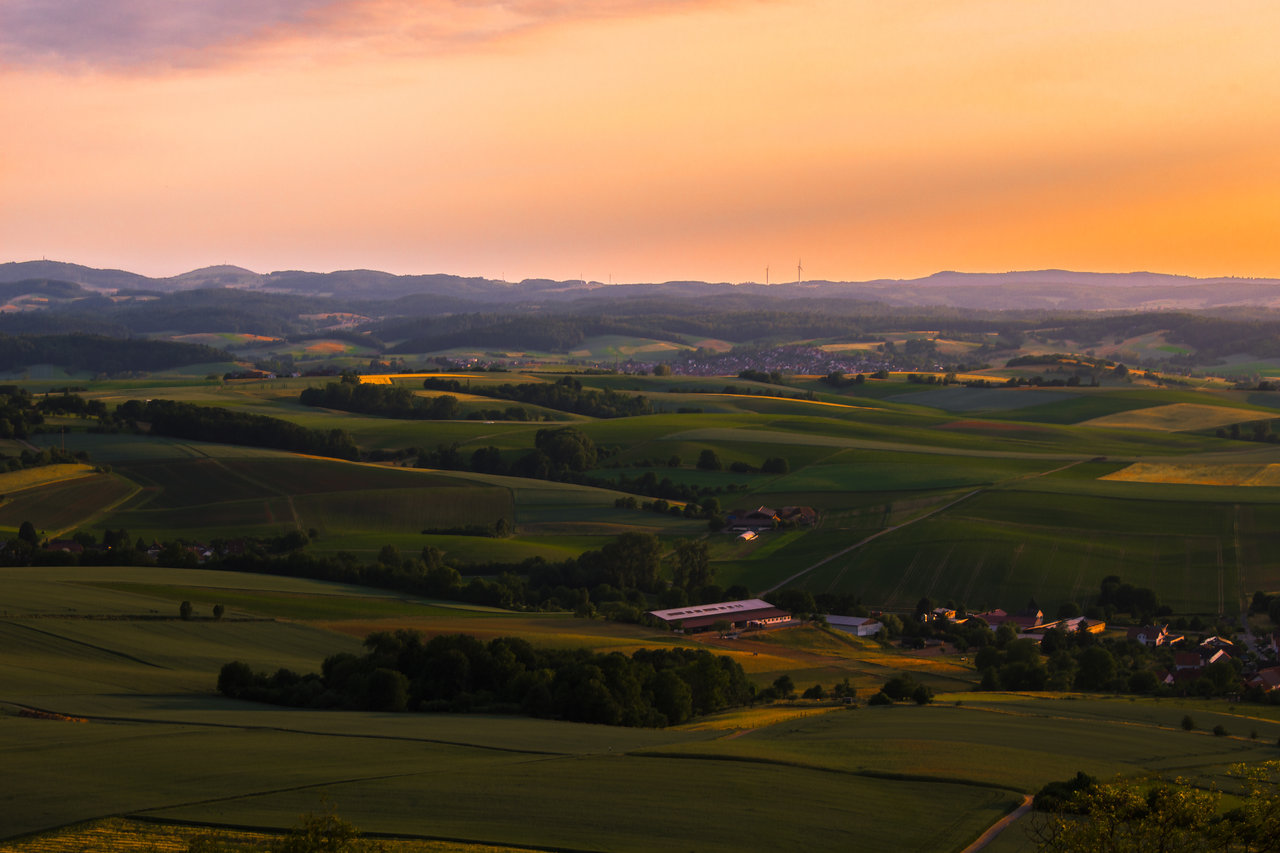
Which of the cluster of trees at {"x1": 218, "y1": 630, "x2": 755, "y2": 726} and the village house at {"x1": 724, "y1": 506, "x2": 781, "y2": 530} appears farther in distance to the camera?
the village house at {"x1": 724, "y1": 506, "x2": 781, "y2": 530}

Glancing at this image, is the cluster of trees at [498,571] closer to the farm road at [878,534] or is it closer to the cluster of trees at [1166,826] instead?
the farm road at [878,534]

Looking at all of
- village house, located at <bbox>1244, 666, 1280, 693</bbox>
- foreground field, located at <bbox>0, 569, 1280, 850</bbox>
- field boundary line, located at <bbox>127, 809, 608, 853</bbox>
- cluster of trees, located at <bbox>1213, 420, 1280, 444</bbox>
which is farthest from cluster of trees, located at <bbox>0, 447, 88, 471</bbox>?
cluster of trees, located at <bbox>1213, 420, 1280, 444</bbox>

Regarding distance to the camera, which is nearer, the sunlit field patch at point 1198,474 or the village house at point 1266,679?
the village house at point 1266,679

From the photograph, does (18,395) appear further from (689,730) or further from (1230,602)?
(1230,602)

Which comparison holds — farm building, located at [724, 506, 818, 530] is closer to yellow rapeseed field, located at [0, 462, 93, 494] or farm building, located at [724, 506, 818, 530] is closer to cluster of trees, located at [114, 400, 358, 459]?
cluster of trees, located at [114, 400, 358, 459]

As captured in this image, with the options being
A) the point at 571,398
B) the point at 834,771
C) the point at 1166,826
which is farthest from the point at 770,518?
the point at 1166,826

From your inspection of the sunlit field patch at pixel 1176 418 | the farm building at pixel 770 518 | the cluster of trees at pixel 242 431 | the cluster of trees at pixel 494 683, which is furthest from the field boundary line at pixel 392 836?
the sunlit field patch at pixel 1176 418
